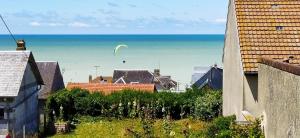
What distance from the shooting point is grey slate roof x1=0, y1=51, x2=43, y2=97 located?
27.0 m

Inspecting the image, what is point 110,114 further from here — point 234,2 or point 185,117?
point 234,2

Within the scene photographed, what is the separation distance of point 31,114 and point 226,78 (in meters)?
11.7

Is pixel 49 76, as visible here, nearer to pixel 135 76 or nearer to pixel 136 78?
pixel 136 78

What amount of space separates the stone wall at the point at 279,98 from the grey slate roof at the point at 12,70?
49.9 ft

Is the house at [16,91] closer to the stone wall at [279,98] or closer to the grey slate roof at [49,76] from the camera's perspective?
the grey slate roof at [49,76]

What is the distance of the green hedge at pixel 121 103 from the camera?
115 feet

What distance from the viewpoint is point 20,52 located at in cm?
2881

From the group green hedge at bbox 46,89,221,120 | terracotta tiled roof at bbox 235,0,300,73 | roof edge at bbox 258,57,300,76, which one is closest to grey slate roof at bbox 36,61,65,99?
green hedge at bbox 46,89,221,120

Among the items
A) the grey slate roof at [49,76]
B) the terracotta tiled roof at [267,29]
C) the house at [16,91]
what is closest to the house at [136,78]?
the grey slate roof at [49,76]

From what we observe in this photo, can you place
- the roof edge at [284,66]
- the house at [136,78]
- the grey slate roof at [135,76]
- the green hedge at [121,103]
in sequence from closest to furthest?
the roof edge at [284,66] → the green hedge at [121,103] → the house at [136,78] → the grey slate roof at [135,76]

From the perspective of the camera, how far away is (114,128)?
30859 millimetres

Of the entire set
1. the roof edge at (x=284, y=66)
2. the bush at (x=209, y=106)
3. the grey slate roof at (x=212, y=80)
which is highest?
the grey slate roof at (x=212, y=80)

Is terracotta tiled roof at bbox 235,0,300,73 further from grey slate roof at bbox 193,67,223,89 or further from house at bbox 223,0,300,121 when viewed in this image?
grey slate roof at bbox 193,67,223,89

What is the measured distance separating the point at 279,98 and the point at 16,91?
56.5 feet
